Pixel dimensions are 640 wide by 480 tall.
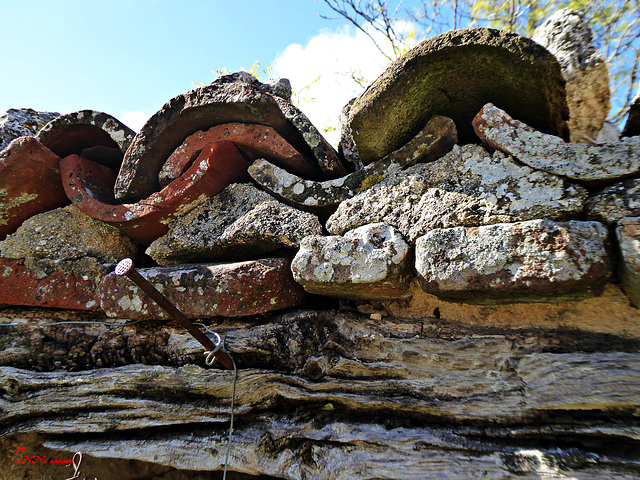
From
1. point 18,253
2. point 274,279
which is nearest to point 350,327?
point 274,279

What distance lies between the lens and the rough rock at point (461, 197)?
954 millimetres

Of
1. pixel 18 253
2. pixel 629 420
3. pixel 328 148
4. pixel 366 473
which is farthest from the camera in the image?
pixel 18 253

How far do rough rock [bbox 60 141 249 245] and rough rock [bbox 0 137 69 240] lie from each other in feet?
0.23

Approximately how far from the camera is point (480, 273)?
937 millimetres

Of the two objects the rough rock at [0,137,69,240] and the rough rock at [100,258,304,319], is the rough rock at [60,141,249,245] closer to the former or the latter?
the rough rock at [0,137,69,240]

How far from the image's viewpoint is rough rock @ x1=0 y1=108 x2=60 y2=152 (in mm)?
1710

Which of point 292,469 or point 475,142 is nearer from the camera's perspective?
point 292,469

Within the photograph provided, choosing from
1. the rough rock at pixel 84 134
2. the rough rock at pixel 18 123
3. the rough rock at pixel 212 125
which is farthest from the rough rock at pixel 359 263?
the rough rock at pixel 18 123

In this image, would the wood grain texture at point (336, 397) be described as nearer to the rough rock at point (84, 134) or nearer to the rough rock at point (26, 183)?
the rough rock at point (26, 183)

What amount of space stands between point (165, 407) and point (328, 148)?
1102mm

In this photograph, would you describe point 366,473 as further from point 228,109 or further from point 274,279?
point 228,109

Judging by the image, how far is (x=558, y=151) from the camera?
3.19 feet

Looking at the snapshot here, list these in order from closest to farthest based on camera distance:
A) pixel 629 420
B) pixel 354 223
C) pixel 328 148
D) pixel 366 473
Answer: pixel 629 420 < pixel 366 473 < pixel 354 223 < pixel 328 148

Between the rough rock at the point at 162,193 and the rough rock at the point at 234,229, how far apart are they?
0.05 metres
